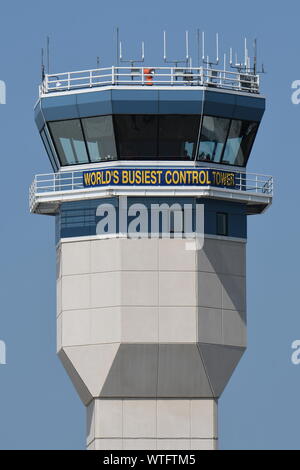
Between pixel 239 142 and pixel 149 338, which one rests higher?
pixel 239 142

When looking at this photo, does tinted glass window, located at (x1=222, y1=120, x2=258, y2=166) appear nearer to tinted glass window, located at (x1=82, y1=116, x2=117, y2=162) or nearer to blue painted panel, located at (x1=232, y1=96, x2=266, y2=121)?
blue painted panel, located at (x1=232, y1=96, x2=266, y2=121)

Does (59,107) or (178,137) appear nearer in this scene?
(178,137)

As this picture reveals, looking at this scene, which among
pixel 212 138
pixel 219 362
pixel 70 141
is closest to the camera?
pixel 219 362

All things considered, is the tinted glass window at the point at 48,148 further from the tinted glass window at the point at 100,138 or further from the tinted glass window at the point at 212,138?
the tinted glass window at the point at 212,138

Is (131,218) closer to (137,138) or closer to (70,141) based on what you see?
(137,138)

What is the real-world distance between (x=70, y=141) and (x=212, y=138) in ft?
23.0

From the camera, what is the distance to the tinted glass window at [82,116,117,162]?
105438mm

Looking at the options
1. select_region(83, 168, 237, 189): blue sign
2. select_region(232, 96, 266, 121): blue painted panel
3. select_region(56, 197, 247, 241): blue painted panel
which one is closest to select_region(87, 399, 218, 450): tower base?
select_region(56, 197, 247, 241): blue painted panel

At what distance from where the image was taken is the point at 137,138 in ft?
347

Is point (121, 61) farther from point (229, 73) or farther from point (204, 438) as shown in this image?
point (204, 438)

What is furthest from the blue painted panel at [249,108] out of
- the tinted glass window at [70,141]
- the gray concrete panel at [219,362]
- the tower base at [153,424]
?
the tower base at [153,424]

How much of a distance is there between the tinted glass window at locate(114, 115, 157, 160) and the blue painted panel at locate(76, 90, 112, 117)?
1.05 m

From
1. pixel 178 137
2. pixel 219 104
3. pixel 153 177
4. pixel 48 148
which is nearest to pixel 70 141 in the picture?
pixel 48 148
